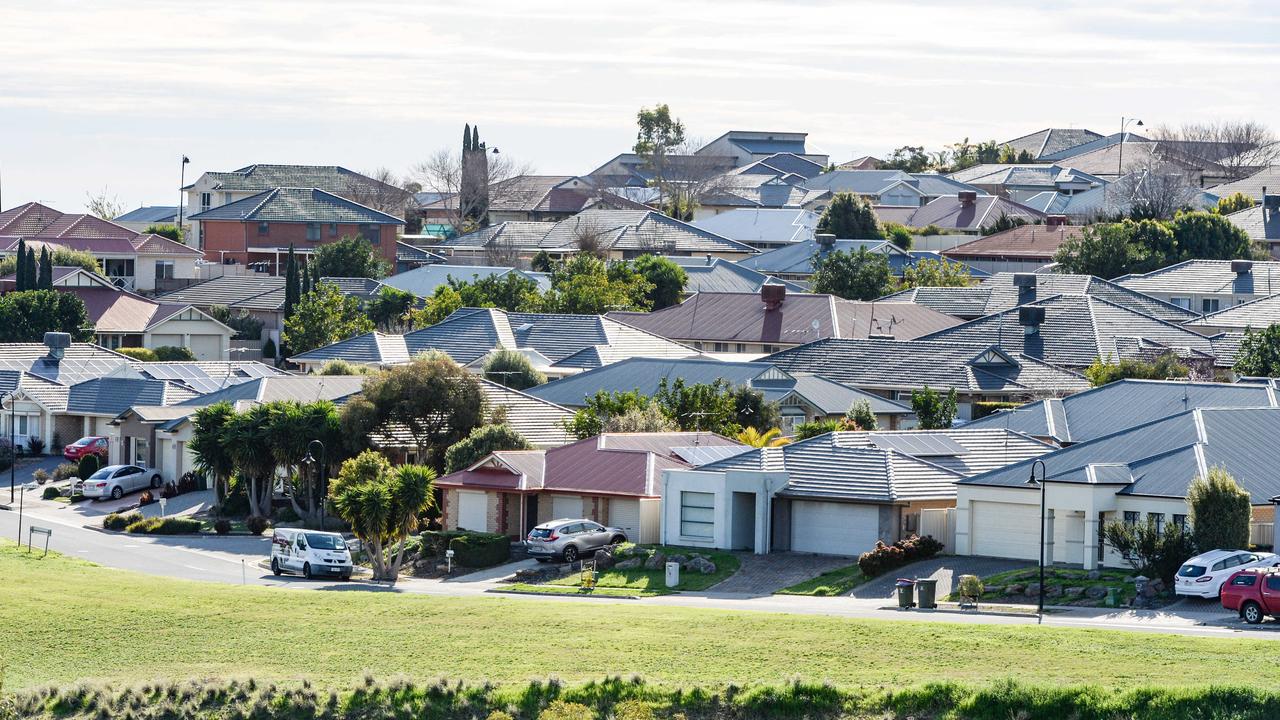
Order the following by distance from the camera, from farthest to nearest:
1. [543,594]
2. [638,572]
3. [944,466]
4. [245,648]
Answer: [944,466]
[638,572]
[543,594]
[245,648]

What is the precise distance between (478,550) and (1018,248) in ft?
324

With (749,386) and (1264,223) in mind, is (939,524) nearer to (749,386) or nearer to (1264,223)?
(749,386)

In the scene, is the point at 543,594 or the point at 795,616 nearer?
the point at 795,616

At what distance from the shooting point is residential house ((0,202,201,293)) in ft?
459

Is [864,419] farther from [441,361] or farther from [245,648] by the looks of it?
[245,648]

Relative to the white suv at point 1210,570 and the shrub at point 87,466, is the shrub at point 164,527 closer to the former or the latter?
the shrub at point 87,466

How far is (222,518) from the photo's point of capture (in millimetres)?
66562

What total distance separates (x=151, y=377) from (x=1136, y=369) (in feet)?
133

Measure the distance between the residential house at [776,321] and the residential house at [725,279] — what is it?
18.8m

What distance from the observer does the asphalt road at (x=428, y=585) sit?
138 ft

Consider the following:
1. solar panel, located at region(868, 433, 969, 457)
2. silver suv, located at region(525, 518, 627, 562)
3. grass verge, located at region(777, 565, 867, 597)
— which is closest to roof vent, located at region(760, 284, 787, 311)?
solar panel, located at region(868, 433, 969, 457)

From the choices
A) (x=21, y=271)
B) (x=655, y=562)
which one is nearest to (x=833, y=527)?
(x=655, y=562)

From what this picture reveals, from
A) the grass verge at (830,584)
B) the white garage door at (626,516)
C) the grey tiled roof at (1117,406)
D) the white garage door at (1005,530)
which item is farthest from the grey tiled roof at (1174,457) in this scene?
the white garage door at (626,516)

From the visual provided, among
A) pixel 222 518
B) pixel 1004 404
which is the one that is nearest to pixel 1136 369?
pixel 1004 404
